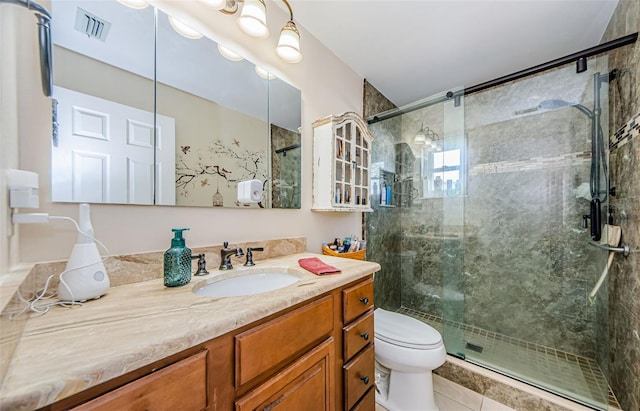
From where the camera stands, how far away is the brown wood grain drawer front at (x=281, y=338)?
58 cm

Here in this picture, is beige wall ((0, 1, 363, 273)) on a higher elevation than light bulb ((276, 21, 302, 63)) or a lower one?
lower

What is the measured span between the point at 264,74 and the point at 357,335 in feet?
4.54

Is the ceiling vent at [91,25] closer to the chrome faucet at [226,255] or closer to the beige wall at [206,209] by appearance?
the beige wall at [206,209]

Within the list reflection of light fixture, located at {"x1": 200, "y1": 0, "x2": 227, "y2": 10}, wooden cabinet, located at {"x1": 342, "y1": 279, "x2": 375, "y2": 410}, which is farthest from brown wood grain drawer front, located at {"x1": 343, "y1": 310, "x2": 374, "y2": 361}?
reflection of light fixture, located at {"x1": 200, "y1": 0, "x2": 227, "y2": 10}

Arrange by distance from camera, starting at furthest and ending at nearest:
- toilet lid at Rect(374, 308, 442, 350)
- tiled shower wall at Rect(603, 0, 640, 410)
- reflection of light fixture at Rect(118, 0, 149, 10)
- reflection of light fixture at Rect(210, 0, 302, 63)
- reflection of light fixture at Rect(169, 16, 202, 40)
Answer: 1. toilet lid at Rect(374, 308, 442, 350)
2. tiled shower wall at Rect(603, 0, 640, 410)
3. reflection of light fixture at Rect(210, 0, 302, 63)
4. reflection of light fixture at Rect(169, 16, 202, 40)
5. reflection of light fixture at Rect(118, 0, 149, 10)

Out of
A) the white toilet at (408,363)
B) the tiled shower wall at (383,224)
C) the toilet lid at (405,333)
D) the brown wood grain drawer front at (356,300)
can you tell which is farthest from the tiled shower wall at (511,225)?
the brown wood grain drawer front at (356,300)

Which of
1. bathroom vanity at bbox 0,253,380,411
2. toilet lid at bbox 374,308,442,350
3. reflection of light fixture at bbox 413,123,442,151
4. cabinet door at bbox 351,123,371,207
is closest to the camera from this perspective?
bathroom vanity at bbox 0,253,380,411

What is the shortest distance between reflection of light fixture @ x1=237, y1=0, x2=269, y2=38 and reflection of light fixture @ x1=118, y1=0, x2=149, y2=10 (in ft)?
1.23

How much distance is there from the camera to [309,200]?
5.11 feet

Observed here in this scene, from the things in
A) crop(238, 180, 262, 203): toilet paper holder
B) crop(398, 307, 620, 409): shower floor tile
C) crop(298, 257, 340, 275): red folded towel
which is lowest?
crop(398, 307, 620, 409): shower floor tile

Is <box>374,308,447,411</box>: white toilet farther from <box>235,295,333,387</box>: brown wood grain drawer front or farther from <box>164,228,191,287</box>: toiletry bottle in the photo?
<box>164,228,191,287</box>: toiletry bottle

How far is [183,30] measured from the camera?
1.00 meters

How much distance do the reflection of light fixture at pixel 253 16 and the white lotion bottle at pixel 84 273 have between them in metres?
1.02

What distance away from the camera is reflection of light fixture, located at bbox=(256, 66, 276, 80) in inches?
50.6
